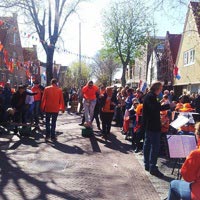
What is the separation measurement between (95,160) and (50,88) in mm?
3517

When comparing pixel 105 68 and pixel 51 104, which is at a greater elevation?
pixel 105 68

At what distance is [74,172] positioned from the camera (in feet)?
22.7

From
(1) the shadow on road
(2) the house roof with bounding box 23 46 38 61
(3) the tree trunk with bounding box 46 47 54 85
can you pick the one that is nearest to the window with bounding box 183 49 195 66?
(3) the tree trunk with bounding box 46 47 54 85

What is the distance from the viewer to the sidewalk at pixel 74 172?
5.68m

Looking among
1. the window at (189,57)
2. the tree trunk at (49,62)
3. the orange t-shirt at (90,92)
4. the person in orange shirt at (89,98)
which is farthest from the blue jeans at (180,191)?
the window at (189,57)

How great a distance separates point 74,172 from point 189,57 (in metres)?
25.3

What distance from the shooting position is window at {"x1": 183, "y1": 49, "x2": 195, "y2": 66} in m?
29.6

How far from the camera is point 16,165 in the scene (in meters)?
7.34

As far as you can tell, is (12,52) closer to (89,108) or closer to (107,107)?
(89,108)

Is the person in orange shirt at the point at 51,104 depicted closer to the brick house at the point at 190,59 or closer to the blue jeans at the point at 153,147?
the blue jeans at the point at 153,147

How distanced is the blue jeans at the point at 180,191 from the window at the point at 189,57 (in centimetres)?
2639

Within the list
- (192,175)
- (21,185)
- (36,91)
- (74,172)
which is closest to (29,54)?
(36,91)

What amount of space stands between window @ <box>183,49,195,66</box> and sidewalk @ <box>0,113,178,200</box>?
68.8 ft

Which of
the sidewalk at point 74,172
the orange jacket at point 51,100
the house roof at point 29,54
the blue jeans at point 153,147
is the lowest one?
the sidewalk at point 74,172
